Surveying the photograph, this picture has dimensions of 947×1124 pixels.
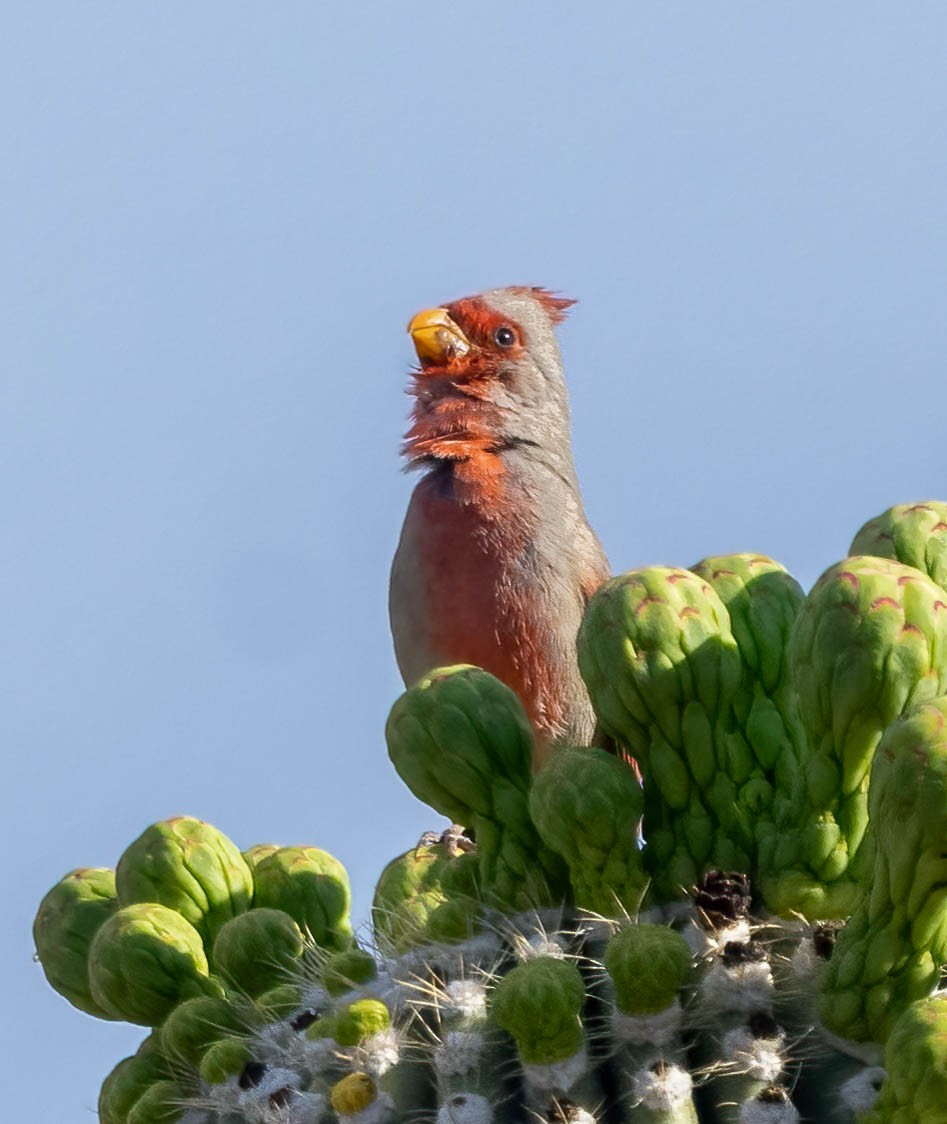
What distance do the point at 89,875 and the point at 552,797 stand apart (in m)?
1.02

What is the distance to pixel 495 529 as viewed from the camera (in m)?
5.14

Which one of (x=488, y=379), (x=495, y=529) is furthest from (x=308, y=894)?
(x=488, y=379)

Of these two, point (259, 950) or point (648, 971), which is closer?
point (648, 971)

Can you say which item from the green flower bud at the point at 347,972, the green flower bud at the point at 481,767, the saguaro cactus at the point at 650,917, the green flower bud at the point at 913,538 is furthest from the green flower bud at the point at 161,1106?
the green flower bud at the point at 913,538

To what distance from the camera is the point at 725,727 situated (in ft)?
8.20

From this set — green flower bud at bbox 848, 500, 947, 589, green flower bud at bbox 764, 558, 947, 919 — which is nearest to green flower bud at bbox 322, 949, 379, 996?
green flower bud at bbox 764, 558, 947, 919

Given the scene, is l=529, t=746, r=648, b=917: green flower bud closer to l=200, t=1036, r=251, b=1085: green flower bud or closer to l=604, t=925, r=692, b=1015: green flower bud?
l=604, t=925, r=692, b=1015: green flower bud

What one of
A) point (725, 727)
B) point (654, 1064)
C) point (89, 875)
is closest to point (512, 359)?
point (89, 875)

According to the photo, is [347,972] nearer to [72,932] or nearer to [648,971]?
[648,971]

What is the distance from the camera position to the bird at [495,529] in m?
4.94

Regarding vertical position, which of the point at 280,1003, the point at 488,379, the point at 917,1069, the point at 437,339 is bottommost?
the point at 917,1069

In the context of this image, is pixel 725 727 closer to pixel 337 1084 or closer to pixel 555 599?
pixel 337 1084

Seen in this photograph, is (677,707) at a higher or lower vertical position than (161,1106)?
higher

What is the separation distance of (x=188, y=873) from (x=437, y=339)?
3.15 meters
